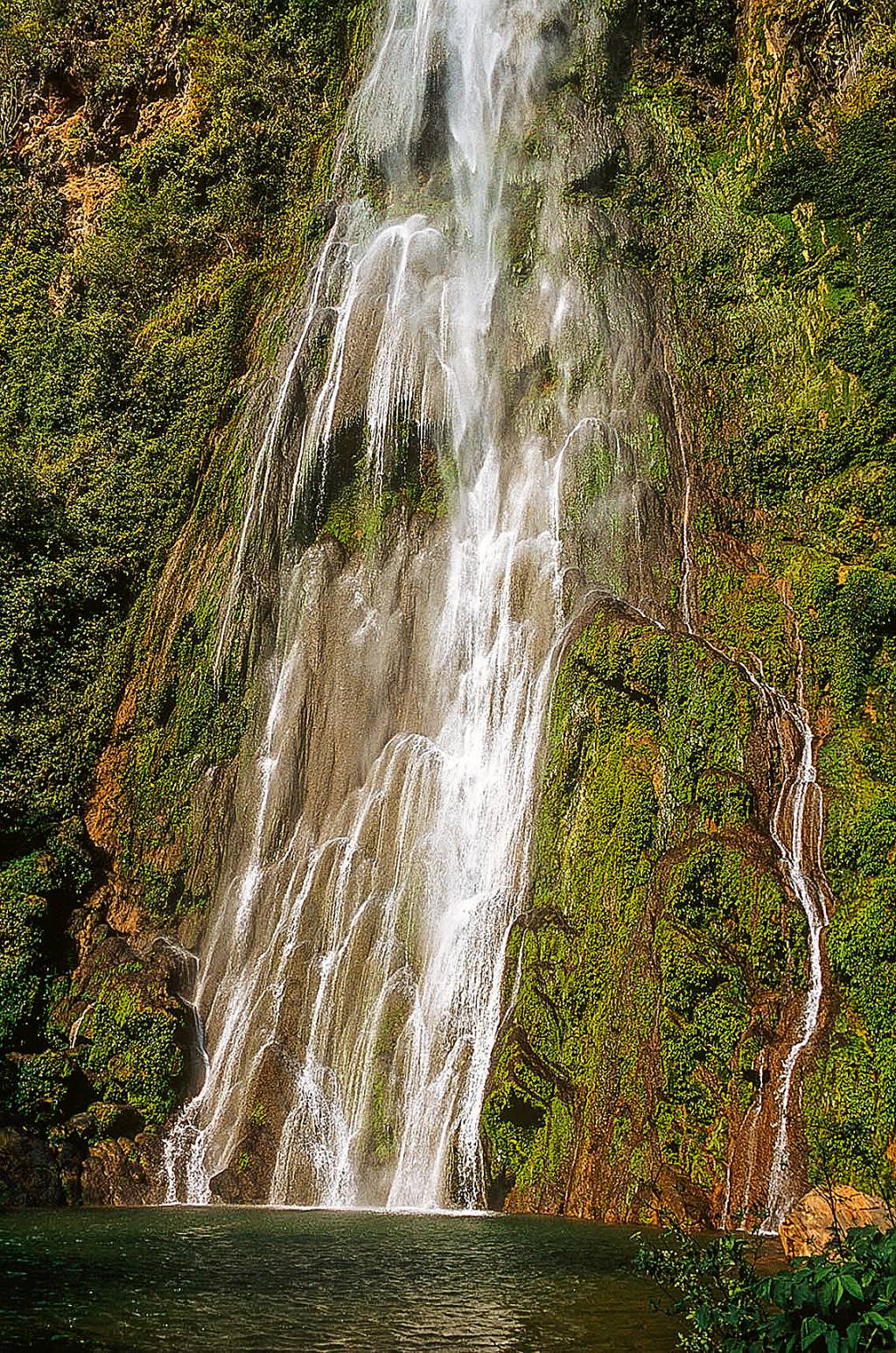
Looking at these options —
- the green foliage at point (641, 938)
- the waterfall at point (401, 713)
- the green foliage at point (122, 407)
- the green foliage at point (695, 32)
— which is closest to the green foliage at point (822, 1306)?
the green foliage at point (641, 938)

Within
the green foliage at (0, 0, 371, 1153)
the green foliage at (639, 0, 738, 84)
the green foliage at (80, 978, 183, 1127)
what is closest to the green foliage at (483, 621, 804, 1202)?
the green foliage at (80, 978, 183, 1127)

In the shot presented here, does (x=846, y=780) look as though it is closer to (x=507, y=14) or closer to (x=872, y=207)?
(x=872, y=207)

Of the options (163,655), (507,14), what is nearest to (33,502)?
(163,655)

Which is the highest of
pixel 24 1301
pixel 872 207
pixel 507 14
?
pixel 507 14

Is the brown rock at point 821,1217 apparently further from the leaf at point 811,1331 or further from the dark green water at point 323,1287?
the leaf at point 811,1331

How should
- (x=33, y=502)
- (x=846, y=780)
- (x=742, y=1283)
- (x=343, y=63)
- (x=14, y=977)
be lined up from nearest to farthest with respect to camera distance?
1. (x=742, y=1283)
2. (x=846, y=780)
3. (x=14, y=977)
4. (x=33, y=502)
5. (x=343, y=63)

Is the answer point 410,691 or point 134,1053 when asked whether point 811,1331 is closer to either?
point 134,1053

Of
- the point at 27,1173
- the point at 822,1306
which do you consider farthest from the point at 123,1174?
the point at 822,1306
